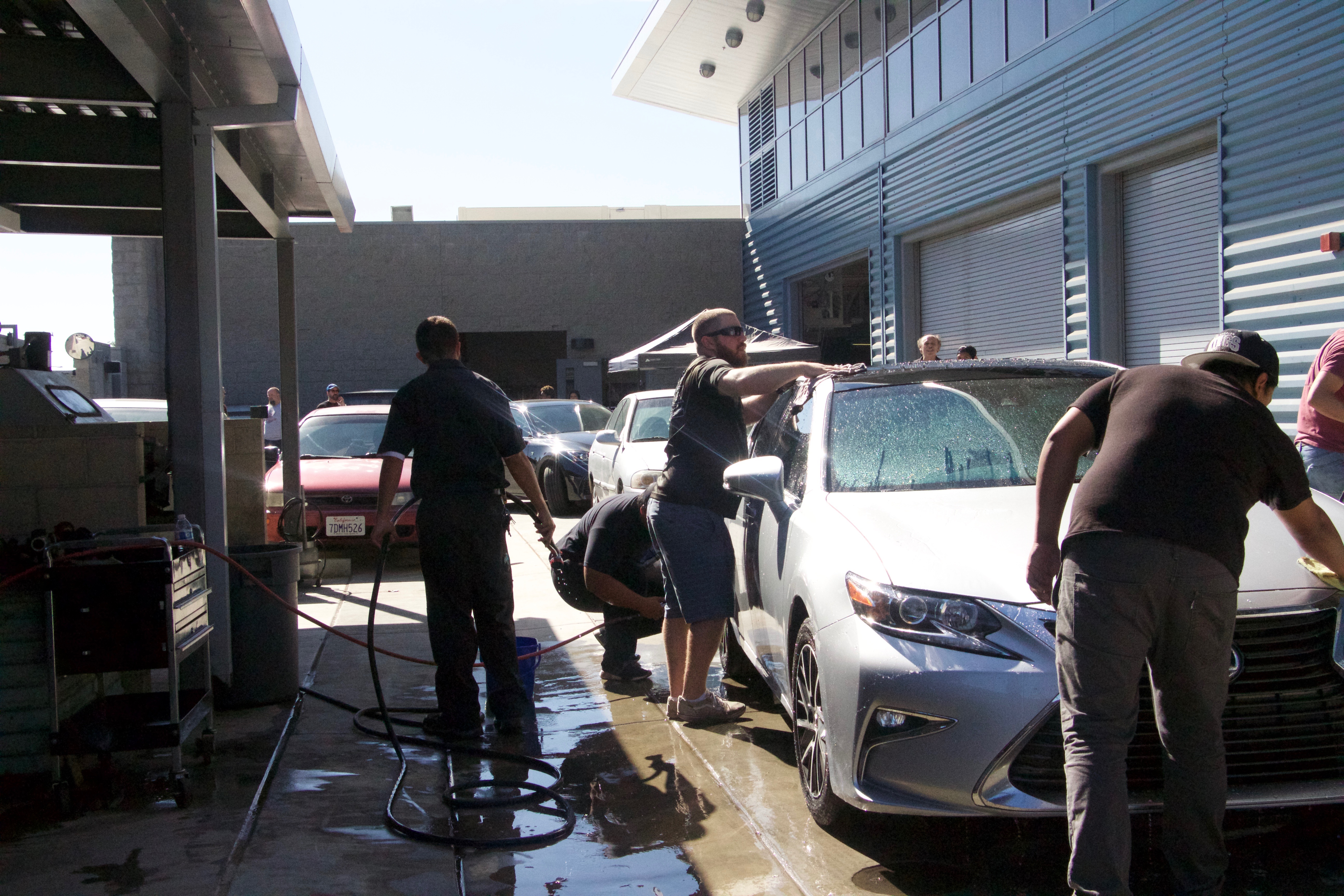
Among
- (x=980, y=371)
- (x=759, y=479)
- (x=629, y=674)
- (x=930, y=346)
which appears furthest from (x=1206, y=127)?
(x=759, y=479)

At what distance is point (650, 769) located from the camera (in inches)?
173

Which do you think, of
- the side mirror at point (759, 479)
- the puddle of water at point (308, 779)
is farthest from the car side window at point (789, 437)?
the puddle of water at point (308, 779)

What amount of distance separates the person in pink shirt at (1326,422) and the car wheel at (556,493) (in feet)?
30.7

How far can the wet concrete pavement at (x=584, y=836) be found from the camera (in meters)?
3.29

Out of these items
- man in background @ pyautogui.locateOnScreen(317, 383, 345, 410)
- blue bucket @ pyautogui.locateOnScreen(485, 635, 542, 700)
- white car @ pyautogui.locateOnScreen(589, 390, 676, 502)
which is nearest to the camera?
blue bucket @ pyautogui.locateOnScreen(485, 635, 542, 700)

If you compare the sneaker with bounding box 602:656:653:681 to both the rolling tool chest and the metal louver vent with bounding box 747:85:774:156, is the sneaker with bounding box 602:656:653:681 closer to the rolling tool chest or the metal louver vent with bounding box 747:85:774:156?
the rolling tool chest

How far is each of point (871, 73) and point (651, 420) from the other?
25.2ft

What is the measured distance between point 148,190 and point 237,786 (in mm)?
4557

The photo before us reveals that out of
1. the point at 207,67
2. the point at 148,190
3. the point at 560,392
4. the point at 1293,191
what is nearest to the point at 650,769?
the point at 207,67

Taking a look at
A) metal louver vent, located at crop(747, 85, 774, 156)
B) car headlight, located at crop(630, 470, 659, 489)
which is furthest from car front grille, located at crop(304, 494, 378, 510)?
metal louver vent, located at crop(747, 85, 774, 156)

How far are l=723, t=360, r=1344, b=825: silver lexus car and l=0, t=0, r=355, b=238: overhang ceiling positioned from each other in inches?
120

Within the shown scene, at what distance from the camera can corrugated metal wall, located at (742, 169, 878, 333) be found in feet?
54.2

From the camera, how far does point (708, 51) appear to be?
19.8m

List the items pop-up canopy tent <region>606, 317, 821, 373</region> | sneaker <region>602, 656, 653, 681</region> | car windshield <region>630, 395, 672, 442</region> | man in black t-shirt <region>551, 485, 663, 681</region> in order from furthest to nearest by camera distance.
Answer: pop-up canopy tent <region>606, 317, 821, 373</region> < car windshield <region>630, 395, 672, 442</region> < sneaker <region>602, 656, 653, 681</region> < man in black t-shirt <region>551, 485, 663, 681</region>
